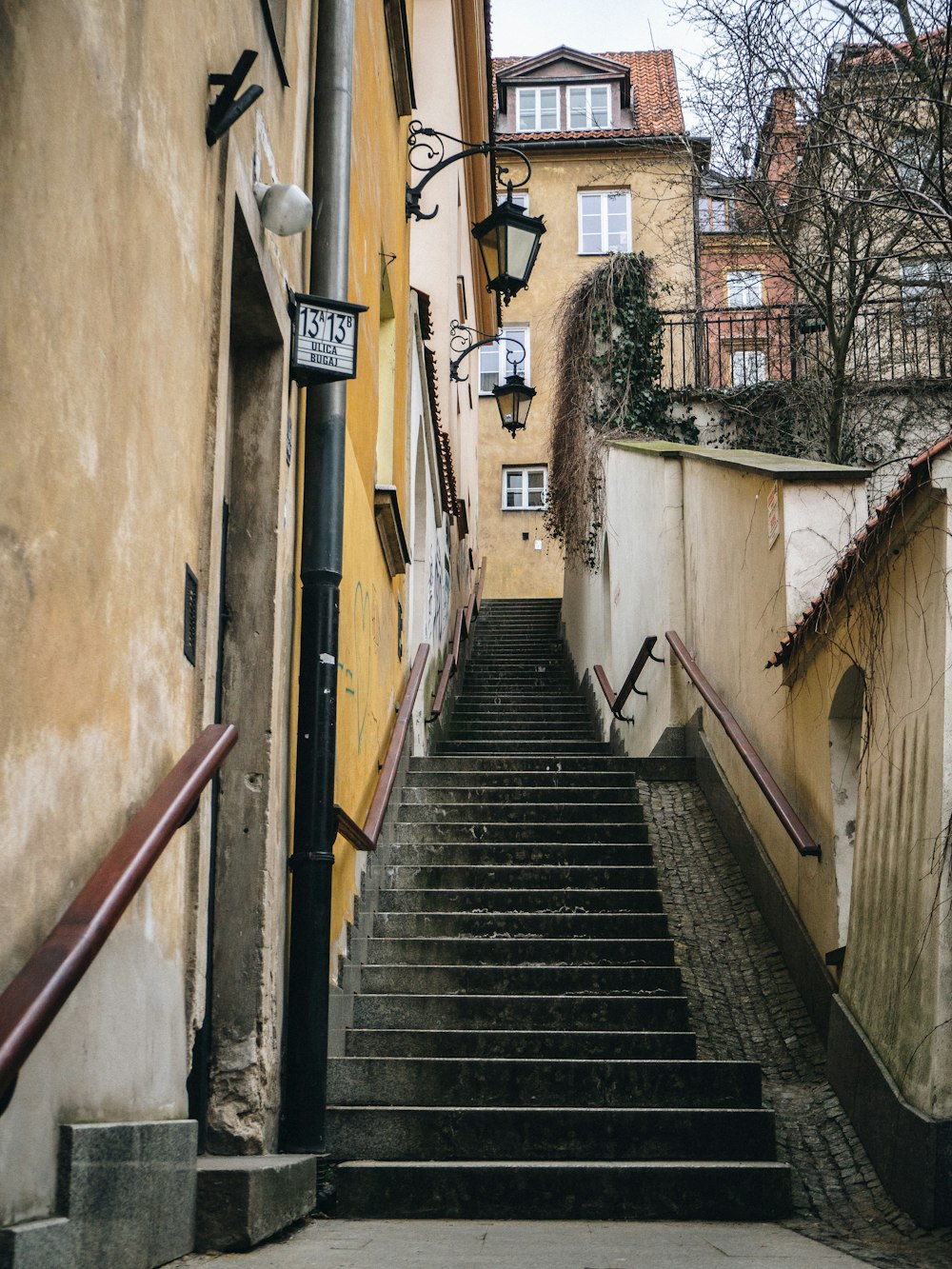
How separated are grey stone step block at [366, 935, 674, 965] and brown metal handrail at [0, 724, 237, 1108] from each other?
4.03 metres

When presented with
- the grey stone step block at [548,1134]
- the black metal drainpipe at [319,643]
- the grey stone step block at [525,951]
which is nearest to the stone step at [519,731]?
the grey stone step block at [525,951]

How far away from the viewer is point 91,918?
269 centimetres

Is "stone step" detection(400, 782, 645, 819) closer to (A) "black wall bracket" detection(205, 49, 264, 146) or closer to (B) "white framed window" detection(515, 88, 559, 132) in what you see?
(A) "black wall bracket" detection(205, 49, 264, 146)

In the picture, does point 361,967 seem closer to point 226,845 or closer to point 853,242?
point 226,845

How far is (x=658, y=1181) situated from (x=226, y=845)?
84.0 inches

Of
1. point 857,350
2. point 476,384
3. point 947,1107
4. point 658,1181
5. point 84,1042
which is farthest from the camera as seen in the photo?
point 476,384

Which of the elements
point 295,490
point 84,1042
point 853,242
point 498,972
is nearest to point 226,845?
point 295,490

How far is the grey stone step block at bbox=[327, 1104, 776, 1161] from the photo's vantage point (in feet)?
18.9

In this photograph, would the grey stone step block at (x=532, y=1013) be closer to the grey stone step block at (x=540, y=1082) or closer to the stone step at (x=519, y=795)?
the grey stone step block at (x=540, y=1082)

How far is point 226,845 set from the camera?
500 cm

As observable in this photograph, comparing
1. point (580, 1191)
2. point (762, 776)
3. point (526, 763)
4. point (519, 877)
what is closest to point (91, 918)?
point (580, 1191)

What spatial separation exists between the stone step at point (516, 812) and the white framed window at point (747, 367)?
7.35 m

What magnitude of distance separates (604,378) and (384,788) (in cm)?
879

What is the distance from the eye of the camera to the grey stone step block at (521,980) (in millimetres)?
7148
